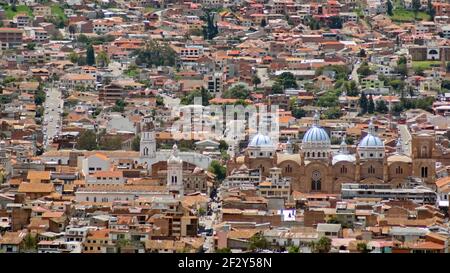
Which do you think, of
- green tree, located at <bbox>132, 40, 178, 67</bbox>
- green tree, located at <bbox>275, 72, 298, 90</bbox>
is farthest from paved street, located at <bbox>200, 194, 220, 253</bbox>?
green tree, located at <bbox>132, 40, 178, 67</bbox>

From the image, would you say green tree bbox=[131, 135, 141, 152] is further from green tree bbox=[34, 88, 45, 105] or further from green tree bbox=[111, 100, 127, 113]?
green tree bbox=[34, 88, 45, 105]

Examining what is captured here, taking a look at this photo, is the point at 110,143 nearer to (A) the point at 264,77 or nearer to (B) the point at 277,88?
(B) the point at 277,88

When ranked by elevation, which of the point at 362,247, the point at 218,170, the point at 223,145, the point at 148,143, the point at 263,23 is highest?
the point at 362,247

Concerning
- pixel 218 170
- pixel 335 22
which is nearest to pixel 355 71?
pixel 335 22

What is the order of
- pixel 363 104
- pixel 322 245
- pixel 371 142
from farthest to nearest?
pixel 363 104 < pixel 371 142 < pixel 322 245

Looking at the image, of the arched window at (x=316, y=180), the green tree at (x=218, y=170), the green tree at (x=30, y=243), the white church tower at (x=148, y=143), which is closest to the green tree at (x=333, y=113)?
the white church tower at (x=148, y=143)
